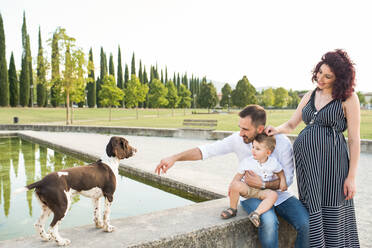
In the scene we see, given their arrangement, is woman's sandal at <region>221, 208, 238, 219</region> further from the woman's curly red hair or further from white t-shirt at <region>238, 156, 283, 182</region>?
the woman's curly red hair

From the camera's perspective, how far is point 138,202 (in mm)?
5023

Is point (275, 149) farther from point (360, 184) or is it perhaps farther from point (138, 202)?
point (360, 184)

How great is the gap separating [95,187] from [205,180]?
3.35 meters

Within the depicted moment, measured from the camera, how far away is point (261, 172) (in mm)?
2727

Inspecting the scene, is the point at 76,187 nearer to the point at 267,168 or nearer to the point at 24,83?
the point at 267,168

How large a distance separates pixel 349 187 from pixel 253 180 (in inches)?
32.0

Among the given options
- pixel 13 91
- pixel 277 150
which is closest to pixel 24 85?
pixel 13 91

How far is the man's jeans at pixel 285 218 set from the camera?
8.29 feet

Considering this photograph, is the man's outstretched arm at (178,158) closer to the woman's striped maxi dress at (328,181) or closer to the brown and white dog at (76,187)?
the brown and white dog at (76,187)

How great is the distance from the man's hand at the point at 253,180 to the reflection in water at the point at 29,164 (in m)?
3.64

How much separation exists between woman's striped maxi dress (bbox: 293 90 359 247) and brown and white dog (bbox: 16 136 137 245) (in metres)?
1.67

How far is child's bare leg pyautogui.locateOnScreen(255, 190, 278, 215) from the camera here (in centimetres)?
256

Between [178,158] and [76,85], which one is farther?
[76,85]

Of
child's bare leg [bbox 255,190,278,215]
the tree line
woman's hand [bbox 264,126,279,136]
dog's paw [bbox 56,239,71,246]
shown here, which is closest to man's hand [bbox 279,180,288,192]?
child's bare leg [bbox 255,190,278,215]
